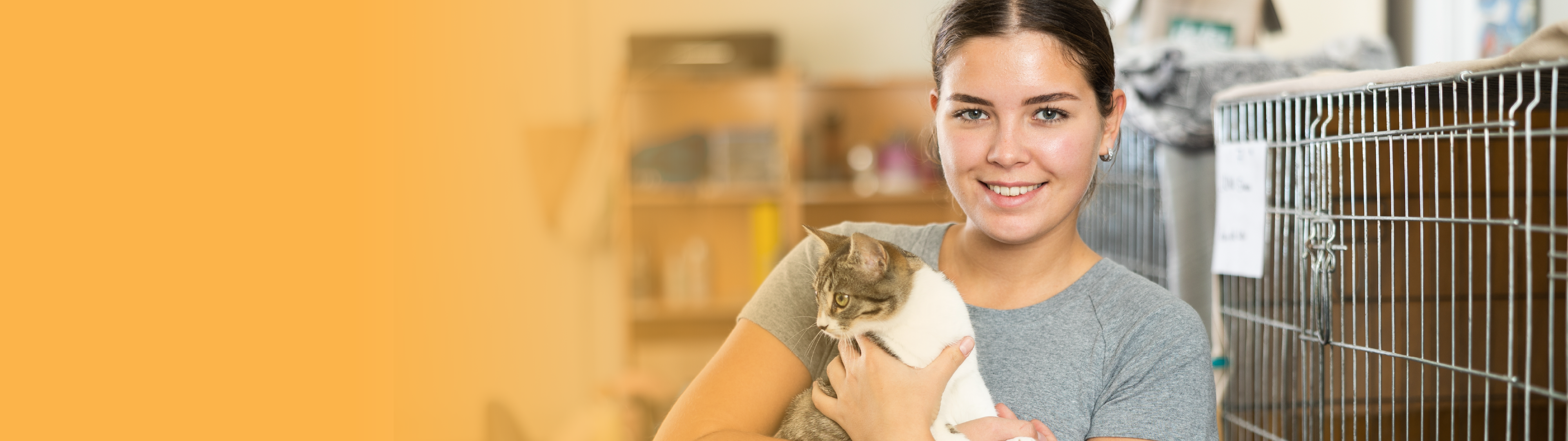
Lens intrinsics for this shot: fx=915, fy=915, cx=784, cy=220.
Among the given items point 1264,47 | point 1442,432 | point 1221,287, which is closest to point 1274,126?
point 1221,287

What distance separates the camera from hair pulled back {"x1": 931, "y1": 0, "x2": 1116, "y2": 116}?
876 millimetres

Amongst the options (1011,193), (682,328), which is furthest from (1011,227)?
(682,328)

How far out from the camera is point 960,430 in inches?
34.2

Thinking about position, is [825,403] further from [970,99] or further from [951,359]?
[970,99]

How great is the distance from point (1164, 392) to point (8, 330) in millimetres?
1027

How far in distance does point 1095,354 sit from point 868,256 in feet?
0.80

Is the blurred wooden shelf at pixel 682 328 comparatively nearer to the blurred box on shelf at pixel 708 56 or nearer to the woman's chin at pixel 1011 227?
the blurred box on shelf at pixel 708 56

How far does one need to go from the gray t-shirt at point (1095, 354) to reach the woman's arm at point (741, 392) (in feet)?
0.06

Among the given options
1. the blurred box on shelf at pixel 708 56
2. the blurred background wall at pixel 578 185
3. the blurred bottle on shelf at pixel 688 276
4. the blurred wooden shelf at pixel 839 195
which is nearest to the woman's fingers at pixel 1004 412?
the blurred background wall at pixel 578 185

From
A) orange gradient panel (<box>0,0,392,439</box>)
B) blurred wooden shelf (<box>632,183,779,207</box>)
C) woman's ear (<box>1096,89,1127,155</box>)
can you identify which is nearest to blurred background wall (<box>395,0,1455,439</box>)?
blurred wooden shelf (<box>632,183,779,207</box>)

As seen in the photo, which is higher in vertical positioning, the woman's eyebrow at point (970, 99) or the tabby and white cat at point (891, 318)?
the woman's eyebrow at point (970, 99)

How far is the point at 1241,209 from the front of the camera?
118cm

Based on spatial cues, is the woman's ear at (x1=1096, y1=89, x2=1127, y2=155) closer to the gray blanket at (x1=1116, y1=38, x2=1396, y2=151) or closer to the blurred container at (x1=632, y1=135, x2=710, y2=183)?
the gray blanket at (x1=1116, y1=38, x2=1396, y2=151)

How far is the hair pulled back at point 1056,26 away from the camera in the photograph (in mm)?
876
